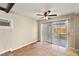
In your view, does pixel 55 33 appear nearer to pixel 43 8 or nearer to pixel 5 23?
pixel 43 8

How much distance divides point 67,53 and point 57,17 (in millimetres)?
675

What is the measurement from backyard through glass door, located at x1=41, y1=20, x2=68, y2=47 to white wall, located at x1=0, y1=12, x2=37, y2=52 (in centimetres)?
20

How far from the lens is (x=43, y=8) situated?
1482 millimetres

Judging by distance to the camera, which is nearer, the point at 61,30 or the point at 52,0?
the point at 52,0

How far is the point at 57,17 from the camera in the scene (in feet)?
5.22

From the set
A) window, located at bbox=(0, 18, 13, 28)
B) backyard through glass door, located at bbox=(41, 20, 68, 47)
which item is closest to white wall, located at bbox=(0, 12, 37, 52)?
window, located at bbox=(0, 18, 13, 28)

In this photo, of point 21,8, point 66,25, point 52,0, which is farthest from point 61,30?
point 21,8

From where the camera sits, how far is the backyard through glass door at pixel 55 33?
5.20 ft

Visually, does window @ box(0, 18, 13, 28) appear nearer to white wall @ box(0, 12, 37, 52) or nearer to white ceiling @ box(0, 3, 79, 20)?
white wall @ box(0, 12, 37, 52)

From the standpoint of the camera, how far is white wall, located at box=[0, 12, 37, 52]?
1.47m

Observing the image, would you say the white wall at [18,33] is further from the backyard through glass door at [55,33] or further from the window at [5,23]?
the backyard through glass door at [55,33]

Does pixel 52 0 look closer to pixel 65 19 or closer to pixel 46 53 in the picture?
pixel 65 19

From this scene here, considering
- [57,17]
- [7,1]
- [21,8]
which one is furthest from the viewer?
[57,17]

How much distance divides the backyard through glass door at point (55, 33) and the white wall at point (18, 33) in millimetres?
203
